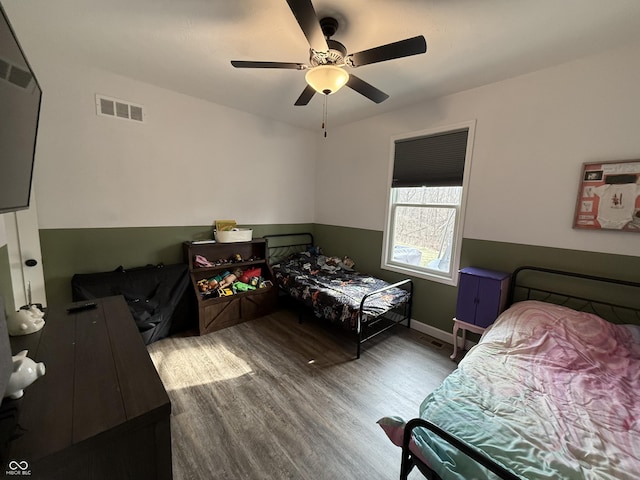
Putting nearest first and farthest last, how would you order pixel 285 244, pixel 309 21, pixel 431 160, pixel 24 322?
pixel 24 322, pixel 309 21, pixel 431 160, pixel 285 244

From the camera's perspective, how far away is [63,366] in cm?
101

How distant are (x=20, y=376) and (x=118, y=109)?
8.41 feet

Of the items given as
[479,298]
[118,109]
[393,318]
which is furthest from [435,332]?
[118,109]

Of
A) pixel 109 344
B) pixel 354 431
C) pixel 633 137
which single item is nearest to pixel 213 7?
pixel 109 344

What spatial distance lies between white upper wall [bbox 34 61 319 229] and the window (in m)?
1.66

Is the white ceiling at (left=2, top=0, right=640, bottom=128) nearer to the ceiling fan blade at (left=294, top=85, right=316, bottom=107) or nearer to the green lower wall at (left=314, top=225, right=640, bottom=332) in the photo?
the ceiling fan blade at (left=294, top=85, right=316, bottom=107)

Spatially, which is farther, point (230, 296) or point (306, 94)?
point (230, 296)

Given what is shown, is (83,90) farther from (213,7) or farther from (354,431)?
(354,431)

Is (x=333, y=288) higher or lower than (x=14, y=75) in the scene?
lower

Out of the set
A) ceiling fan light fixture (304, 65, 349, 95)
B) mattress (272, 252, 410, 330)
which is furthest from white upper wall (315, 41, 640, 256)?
ceiling fan light fixture (304, 65, 349, 95)

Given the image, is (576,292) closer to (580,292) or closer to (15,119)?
(580,292)

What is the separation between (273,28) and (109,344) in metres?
2.07

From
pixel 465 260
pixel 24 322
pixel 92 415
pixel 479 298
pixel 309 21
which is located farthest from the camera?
pixel 465 260

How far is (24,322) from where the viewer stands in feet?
3.94
